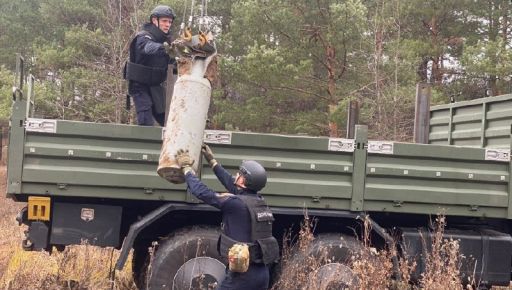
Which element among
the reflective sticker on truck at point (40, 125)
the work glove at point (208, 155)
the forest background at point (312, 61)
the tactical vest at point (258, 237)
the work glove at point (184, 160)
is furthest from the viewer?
the forest background at point (312, 61)

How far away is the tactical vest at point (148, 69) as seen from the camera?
6.14 m

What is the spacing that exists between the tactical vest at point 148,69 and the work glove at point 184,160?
132 centimetres

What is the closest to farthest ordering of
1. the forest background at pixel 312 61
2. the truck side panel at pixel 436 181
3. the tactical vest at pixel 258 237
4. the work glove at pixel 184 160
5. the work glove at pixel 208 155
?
the tactical vest at pixel 258 237
the work glove at pixel 184 160
the work glove at pixel 208 155
the truck side panel at pixel 436 181
the forest background at pixel 312 61

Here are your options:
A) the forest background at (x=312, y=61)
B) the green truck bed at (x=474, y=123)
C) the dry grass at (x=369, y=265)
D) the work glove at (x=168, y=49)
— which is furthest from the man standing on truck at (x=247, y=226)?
the forest background at (x=312, y=61)

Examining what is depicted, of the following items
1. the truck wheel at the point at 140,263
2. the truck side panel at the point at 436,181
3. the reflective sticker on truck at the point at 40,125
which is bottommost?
the truck wheel at the point at 140,263

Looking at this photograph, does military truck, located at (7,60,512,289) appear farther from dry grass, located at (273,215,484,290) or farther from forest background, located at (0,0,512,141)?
forest background, located at (0,0,512,141)

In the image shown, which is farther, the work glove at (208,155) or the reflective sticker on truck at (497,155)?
the reflective sticker on truck at (497,155)

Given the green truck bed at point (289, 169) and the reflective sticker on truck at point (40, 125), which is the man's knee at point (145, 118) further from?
the reflective sticker on truck at point (40, 125)

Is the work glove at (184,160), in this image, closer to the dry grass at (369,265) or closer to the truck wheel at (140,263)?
the dry grass at (369,265)

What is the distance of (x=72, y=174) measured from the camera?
17.9 feet

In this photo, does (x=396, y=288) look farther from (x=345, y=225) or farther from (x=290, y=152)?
(x=290, y=152)

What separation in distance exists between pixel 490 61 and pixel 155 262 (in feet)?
43.8

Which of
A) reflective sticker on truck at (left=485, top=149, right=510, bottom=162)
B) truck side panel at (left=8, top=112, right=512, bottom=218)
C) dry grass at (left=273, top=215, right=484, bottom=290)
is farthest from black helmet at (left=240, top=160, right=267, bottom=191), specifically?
reflective sticker on truck at (left=485, top=149, right=510, bottom=162)

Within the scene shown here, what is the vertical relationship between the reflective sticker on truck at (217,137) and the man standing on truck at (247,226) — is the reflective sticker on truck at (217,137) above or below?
above
